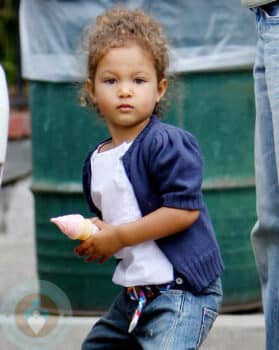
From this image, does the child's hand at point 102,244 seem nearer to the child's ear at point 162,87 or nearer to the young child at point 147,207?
the young child at point 147,207

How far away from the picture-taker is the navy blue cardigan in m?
3.13

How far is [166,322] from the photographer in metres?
3.15

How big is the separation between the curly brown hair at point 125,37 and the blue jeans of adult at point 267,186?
0.36 m

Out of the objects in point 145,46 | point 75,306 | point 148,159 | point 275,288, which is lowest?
point 75,306

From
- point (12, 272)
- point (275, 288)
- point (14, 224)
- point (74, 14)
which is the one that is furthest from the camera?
point (14, 224)

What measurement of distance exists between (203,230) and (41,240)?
1.91m

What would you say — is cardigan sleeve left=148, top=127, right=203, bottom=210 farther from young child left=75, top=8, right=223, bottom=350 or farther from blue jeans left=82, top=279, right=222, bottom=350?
blue jeans left=82, top=279, right=222, bottom=350

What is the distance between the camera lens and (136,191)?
3.17 m

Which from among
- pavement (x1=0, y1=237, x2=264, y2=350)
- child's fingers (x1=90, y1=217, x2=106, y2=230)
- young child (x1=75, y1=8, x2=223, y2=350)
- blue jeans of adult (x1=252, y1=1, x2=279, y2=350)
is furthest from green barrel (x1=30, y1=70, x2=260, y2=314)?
child's fingers (x1=90, y1=217, x2=106, y2=230)

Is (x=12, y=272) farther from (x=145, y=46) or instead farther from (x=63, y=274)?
(x=145, y=46)

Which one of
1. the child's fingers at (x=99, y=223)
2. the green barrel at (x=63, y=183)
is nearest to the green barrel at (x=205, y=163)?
the green barrel at (x=63, y=183)

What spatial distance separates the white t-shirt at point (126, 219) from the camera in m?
3.18

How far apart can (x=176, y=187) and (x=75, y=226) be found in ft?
0.93

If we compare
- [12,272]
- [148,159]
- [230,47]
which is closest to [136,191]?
[148,159]
